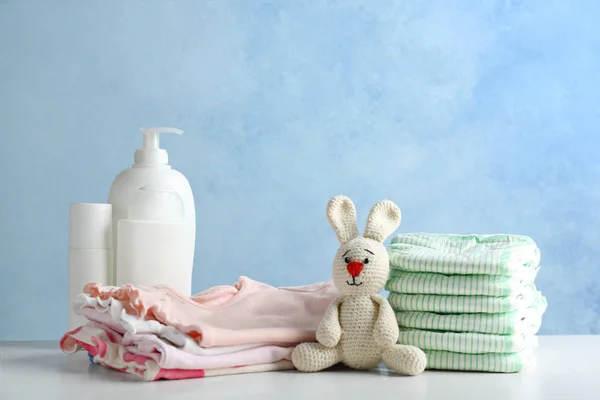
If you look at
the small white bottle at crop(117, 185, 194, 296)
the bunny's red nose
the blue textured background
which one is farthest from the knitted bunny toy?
the blue textured background

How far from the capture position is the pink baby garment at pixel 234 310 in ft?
2.76

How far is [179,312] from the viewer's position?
86cm

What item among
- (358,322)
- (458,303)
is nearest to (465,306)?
(458,303)

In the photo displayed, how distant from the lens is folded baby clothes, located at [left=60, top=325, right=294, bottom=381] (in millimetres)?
812

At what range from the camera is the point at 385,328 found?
852mm

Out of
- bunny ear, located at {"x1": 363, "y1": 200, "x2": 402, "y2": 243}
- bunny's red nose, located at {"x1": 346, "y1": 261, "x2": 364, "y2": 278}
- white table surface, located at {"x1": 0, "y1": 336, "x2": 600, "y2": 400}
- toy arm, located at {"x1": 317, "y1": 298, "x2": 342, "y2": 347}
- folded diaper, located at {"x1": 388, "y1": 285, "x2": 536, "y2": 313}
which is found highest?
bunny ear, located at {"x1": 363, "y1": 200, "x2": 402, "y2": 243}

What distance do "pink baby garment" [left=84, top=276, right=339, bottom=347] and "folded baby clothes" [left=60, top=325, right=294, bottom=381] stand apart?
29 mm

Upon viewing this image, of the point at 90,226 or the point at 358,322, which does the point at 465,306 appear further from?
the point at 90,226

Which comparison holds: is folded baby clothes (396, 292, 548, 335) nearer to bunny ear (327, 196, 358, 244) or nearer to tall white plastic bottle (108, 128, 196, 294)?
bunny ear (327, 196, 358, 244)

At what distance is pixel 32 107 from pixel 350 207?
120 cm

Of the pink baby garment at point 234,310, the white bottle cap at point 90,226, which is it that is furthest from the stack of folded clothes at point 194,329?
the white bottle cap at point 90,226

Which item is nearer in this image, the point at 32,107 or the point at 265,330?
the point at 265,330

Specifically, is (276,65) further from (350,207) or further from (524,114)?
(350,207)

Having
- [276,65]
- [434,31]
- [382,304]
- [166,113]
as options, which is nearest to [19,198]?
[166,113]
